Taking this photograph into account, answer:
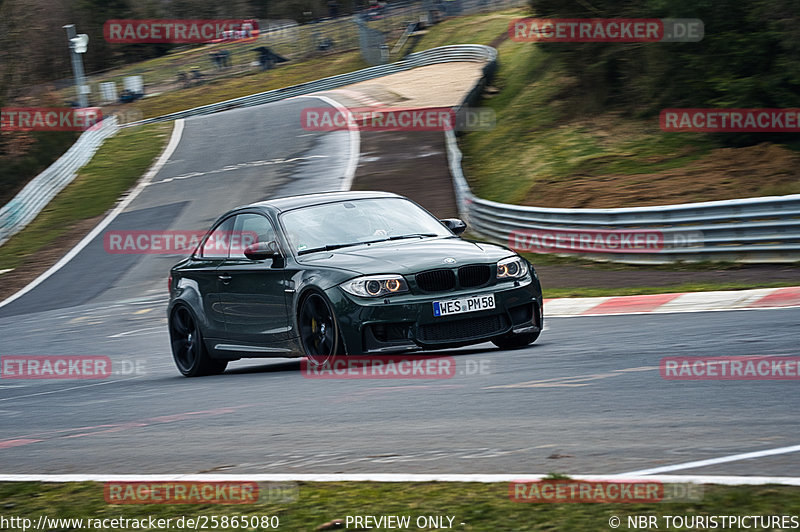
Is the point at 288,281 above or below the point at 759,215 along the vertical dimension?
above

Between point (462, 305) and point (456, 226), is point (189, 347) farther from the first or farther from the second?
point (462, 305)

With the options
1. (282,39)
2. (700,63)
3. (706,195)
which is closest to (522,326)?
(706,195)

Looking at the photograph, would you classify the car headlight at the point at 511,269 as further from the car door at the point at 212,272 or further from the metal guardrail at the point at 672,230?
the metal guardrail at the point at 672,230

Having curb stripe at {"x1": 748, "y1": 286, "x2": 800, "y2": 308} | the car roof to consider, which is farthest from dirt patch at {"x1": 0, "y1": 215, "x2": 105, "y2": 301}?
curb stripe at {"x1": 748, "y1": 286, "x2": 800, "y2": 308}

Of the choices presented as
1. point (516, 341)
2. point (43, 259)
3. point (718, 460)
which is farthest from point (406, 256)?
point (43, 259)

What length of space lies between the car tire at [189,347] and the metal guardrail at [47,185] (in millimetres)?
21188

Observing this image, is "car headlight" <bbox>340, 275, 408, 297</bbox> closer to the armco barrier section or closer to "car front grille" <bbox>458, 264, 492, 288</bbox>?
"car front grille" <bbox>458, 264, 492, 288</bbox>

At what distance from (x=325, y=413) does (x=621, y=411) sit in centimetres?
197

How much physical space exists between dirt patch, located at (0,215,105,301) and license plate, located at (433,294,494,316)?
17.1 m

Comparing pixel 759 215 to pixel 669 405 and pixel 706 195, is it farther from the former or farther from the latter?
pixel 669 405

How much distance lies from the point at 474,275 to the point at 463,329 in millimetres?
446

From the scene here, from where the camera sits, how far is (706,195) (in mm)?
21609

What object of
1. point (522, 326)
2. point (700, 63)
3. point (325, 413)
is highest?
point (325, 413)

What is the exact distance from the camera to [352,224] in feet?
33.9
